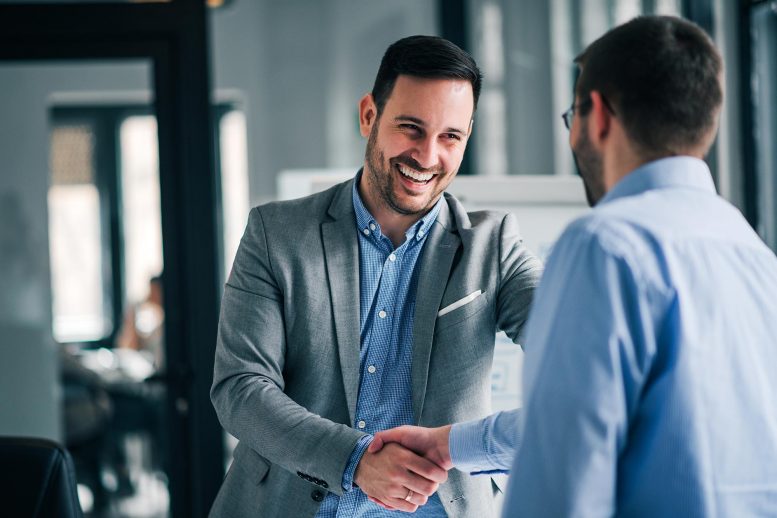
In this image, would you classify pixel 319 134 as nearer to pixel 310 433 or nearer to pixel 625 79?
pixel 310 433

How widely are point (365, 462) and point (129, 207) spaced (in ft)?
8.30

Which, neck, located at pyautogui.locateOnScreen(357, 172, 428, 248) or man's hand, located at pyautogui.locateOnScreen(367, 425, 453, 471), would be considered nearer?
man's hand, located at pyautogui.locateOnScreen(367, 425, 453, 471)

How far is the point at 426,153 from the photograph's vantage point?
1.51m

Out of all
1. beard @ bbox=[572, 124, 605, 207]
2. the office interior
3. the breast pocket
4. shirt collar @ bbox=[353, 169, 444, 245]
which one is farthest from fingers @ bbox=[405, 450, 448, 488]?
the office interior

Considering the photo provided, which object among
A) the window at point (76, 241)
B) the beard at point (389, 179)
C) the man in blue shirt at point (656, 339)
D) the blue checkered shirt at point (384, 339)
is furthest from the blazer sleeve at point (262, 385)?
the window at point (76, 241)

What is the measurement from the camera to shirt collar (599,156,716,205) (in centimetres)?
96

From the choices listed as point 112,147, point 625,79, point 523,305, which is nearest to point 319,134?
point 112,147

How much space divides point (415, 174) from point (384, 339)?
0.98ft

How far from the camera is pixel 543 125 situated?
3.80m

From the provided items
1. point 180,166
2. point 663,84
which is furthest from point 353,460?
point 180,166

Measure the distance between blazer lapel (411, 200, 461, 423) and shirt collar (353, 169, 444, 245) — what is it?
0.5 inches

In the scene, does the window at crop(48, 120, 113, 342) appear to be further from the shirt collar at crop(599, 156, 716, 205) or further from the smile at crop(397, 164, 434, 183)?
the shirt collar at crop(599, 156, 716, 205)

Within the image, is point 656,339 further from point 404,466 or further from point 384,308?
point 384,308

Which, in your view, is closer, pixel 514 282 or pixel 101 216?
pixel 514 282
